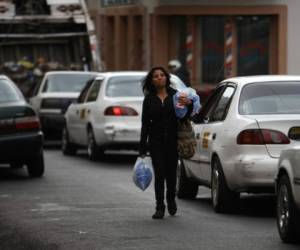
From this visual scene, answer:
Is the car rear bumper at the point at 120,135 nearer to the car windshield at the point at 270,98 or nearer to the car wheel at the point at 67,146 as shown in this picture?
the car wheel at the point at 67,146

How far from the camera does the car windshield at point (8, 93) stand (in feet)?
58.6

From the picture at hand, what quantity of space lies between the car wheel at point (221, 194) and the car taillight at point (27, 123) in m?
4.76

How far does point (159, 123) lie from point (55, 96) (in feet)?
43.8

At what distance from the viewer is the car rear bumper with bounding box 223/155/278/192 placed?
41.4ft

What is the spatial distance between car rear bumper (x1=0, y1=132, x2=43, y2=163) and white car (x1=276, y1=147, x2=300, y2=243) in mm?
7023

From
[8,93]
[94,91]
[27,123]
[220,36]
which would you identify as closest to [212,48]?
[220,36]

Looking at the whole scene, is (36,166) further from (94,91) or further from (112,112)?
(94,91)

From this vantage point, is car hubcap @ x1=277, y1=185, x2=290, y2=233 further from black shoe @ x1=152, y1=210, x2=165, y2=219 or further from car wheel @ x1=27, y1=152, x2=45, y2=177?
car wheel @ x1=27, y1=152, x2=45, y2=177

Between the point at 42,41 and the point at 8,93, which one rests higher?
the point at 8,93

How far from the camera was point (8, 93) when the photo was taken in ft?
59.2

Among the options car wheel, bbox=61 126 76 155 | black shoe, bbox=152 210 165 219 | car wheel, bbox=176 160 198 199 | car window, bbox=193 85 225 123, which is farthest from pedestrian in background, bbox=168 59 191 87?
black shoe, bbox=152 210 165 219

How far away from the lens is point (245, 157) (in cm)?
1266

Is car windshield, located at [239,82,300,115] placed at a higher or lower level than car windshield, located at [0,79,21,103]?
higher

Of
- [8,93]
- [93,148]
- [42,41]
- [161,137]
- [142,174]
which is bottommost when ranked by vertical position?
[93,148]
